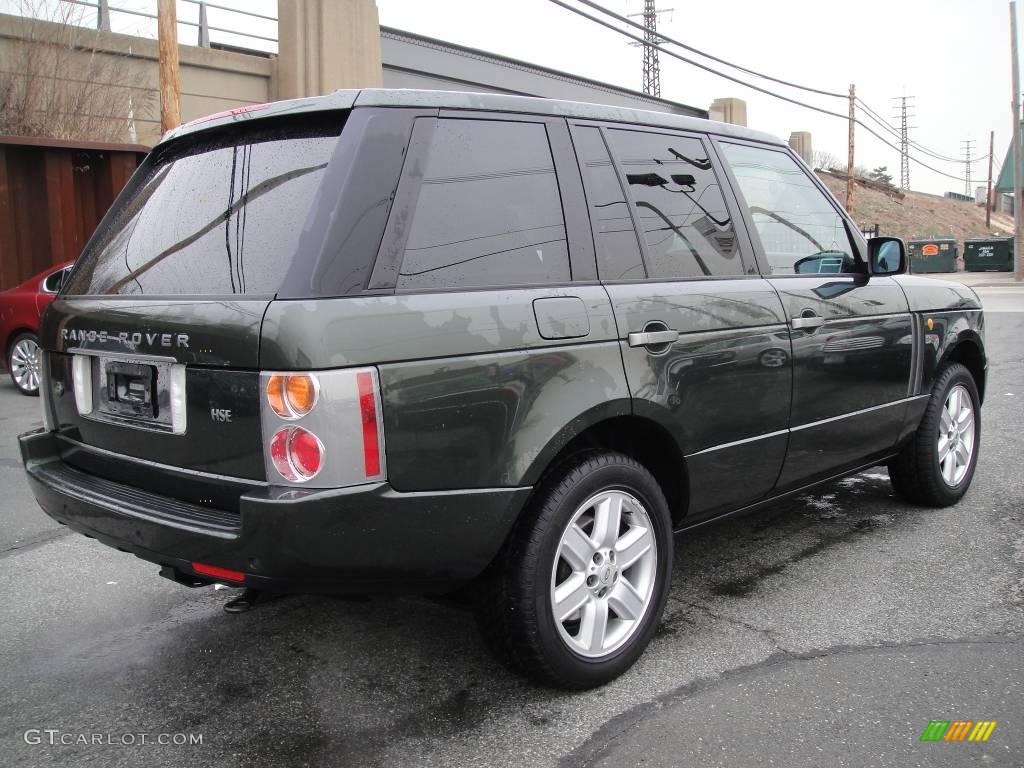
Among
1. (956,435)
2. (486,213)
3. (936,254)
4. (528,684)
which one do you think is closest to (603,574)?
(528,684)

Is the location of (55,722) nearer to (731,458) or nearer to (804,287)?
(731,458)

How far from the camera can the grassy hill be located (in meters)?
59.1

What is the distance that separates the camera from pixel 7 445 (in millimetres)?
6910

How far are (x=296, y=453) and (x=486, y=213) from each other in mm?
956

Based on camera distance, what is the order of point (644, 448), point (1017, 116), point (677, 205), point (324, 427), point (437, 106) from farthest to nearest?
point (1017, 116)
point (677, 205)
point (644, 448)
point (437, 106)
point (324, 427)

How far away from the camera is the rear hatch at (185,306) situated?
245 cm

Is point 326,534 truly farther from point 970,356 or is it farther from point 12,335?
point 12,335

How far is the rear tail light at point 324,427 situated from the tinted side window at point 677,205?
1.30 m

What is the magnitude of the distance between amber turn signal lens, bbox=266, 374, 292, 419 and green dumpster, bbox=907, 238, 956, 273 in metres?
39.6

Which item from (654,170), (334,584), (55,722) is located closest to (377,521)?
(334,584)

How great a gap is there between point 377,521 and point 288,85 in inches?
635

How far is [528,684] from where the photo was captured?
295 cm

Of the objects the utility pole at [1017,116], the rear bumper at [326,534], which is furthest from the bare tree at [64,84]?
the utility pole at [1017,116]

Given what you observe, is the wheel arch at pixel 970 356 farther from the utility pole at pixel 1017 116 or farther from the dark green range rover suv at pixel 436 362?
the utility pole at pixel 1017 116
